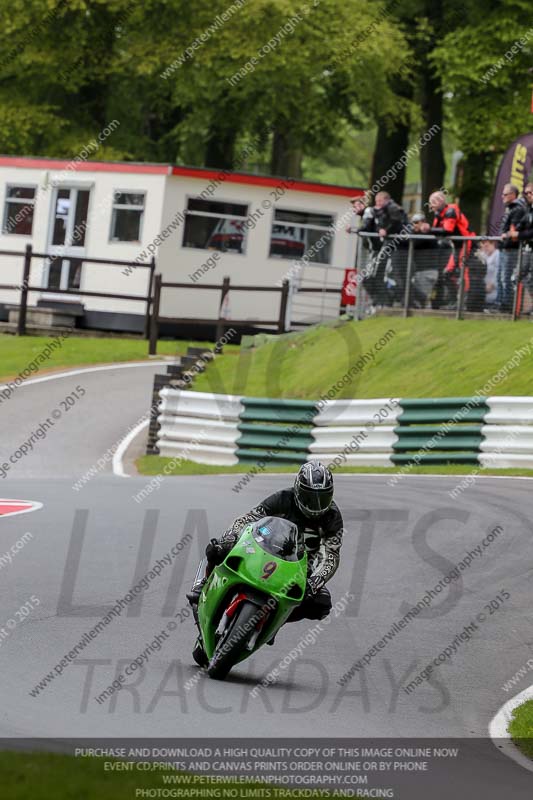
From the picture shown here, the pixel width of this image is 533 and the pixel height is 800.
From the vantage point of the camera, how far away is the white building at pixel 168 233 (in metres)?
33.6

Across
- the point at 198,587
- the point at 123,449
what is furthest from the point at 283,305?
the point at 198,587

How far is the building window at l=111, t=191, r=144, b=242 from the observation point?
1339 inches

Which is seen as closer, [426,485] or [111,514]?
[111,514]

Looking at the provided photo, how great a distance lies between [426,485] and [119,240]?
61.8ft

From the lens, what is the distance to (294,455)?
Answer: 66.2 ft

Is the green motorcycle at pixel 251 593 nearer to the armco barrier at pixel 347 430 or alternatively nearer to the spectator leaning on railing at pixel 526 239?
the armco barrier at pixel 347 430

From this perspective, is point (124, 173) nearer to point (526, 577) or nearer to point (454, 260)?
point (454, 260)

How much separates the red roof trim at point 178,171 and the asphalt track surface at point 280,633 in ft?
51.9

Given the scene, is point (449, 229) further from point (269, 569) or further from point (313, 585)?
point (269, 569)

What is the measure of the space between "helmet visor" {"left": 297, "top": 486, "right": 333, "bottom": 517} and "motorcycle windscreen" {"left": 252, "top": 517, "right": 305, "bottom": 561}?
0.30 metres

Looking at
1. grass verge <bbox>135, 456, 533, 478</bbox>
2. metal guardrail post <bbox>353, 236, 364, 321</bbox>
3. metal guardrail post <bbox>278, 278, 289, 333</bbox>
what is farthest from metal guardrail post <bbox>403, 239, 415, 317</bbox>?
metal guardrail post <bbox>278, 278, 289, 333</bbox>

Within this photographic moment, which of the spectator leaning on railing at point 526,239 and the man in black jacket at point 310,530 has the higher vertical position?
the spectator leaning on railing at point 526,239

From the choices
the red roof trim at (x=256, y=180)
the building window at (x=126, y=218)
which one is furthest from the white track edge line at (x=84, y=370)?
the red roof trim at (x=256, y=180)

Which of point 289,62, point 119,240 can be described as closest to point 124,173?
point 119,240
